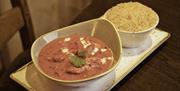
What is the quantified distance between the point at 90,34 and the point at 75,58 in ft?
0.61

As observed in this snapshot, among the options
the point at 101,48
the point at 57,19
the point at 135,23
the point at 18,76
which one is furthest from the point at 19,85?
the point at 57,19

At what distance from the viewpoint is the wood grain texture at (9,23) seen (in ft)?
3.36

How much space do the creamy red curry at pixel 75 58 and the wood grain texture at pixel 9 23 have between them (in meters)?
0.25

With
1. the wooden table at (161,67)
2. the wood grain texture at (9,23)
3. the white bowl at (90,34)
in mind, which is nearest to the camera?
the white bowl at (90,34)

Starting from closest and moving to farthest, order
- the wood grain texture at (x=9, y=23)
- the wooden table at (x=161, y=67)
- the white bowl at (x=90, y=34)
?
the white bowl at (x=90, y=34)
the wooden table at (x=161, y=67)
the wood grain texture at (x=9, y=23)

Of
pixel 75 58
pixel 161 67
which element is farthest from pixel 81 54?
pixel 161 67

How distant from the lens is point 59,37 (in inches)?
34.9

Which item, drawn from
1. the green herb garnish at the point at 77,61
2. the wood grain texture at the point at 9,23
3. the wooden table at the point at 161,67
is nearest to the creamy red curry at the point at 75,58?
the green herb garnish at the point at 77,61

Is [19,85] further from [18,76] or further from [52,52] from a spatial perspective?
[52,52]

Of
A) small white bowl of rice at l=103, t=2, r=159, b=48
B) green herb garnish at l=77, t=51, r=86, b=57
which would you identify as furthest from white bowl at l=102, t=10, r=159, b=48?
green herb garnish at l=77, t=51, r=86, b=57

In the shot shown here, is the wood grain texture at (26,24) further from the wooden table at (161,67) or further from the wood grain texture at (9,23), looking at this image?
the wooden table at (161,67)

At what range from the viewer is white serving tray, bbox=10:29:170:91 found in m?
0.85

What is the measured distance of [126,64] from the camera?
91 centimetres

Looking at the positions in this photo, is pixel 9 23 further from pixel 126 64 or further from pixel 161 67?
pixel 161 67
